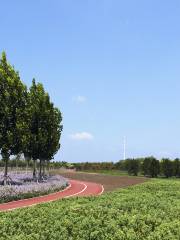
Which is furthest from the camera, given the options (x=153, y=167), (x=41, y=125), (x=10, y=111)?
(x=153, y=167)

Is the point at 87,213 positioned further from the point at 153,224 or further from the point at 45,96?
the point at 45,96

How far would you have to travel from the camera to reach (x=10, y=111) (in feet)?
117

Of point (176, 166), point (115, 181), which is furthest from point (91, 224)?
point (176, 166)

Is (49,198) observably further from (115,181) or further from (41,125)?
(115,181)

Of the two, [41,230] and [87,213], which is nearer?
[41,230]

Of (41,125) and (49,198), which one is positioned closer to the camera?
(49,198)

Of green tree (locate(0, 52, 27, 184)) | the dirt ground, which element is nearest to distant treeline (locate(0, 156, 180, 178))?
the dirt ground

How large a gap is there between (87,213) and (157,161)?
5621 cm

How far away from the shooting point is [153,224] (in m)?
10.6

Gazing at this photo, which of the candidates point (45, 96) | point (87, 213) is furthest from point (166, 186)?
point (45, 96)

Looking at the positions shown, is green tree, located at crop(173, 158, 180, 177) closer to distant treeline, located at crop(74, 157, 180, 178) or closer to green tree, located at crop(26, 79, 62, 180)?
distant treeline, located at crop(74, 157, 180, 178)

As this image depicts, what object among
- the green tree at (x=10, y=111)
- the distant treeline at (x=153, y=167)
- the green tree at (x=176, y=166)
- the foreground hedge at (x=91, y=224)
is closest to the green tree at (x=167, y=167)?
the distant treeline at (x=153, y=167)

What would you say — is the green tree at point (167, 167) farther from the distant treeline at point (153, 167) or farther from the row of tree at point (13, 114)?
the row of tree at point (13, 114)

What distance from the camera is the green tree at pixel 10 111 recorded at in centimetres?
3503
